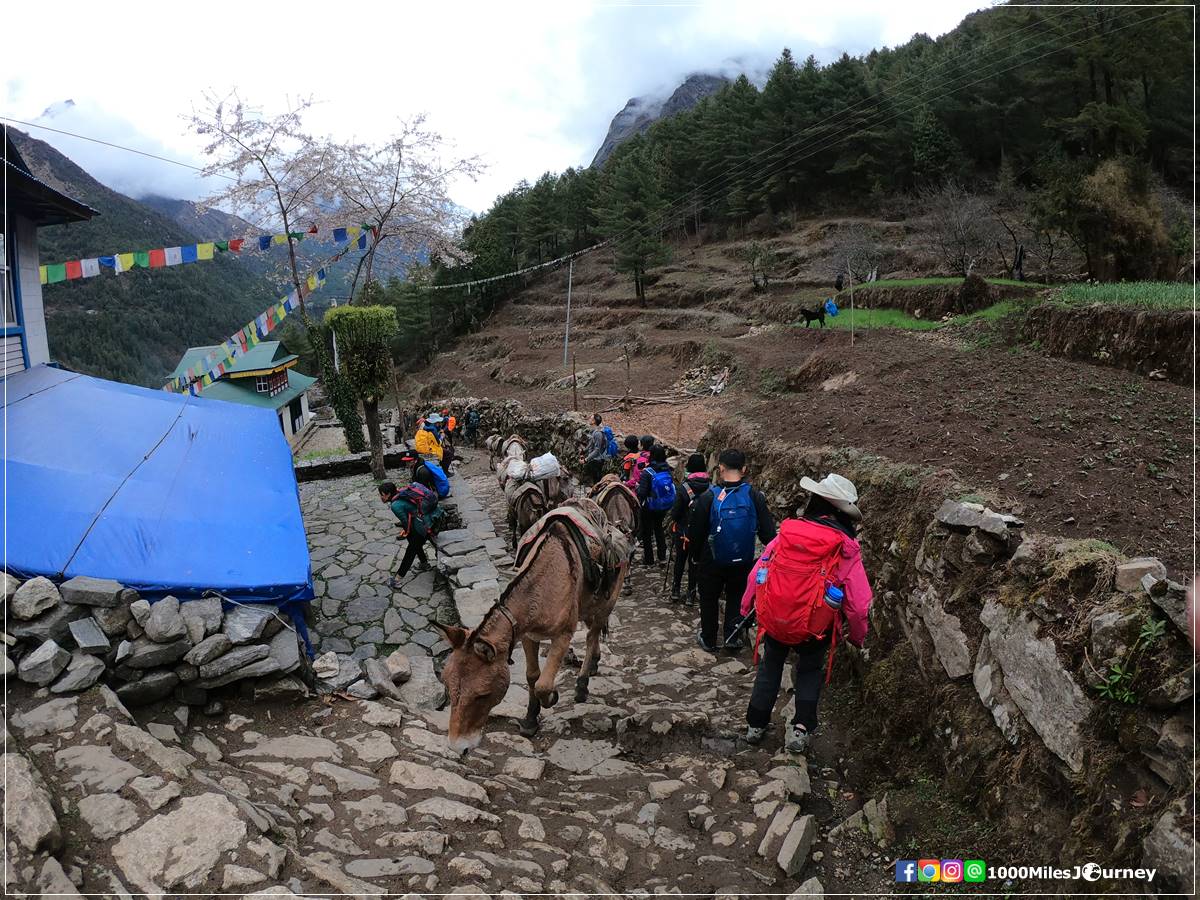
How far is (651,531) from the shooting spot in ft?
31.3

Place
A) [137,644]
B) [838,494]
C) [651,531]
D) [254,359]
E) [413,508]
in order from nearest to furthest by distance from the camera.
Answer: [838,494] < [137,644] < [413,508] < [651,531] < [254,359]

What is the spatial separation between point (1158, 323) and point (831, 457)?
5311 mm

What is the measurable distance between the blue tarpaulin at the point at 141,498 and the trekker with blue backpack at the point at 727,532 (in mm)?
3738

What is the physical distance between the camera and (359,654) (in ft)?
22.0

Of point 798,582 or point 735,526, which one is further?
point 735,526

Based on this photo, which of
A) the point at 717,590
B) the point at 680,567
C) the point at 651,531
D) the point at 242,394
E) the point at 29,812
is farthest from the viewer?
the point at 242,394

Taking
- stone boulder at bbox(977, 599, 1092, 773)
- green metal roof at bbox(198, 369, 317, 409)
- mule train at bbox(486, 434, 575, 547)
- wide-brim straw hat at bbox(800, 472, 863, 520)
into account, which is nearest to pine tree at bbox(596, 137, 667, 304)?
Answer: green metal roof at bbox(198, 369, 317, 409)

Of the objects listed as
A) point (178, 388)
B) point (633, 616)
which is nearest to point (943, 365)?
point (633, 616)

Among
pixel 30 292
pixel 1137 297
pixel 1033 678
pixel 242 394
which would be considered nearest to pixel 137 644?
→ pixel 1033 678

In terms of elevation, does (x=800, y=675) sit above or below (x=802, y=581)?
below

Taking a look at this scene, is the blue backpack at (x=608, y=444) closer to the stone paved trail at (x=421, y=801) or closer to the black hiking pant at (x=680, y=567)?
the black hiking pant at (x=680, y=567)

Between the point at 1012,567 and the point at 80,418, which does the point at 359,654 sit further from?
the point at 1012,567

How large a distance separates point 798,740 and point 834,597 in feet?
3.72

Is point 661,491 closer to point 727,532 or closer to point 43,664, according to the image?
point 727,532
